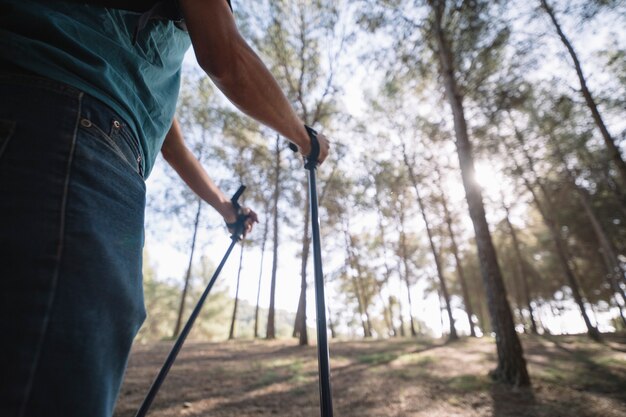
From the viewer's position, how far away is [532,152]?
14.6 m

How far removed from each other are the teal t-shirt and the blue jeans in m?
→ 0.06

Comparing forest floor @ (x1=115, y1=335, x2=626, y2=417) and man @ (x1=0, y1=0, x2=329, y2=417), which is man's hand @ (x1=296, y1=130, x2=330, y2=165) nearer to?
man @ (x1=0, y1=0, x2=329, y2=417)

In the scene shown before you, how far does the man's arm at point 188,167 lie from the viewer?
1.64m

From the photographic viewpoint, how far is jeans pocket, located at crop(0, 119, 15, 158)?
1.79ft

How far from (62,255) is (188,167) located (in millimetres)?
1245

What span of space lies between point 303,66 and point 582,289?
2503 cm

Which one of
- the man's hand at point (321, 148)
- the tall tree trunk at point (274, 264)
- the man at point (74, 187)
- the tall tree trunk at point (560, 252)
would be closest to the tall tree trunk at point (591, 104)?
the tall tree trunk at point (560, 252)

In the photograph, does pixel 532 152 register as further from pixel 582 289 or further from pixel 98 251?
pixel 98 251

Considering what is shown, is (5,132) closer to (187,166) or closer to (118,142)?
(118,142)

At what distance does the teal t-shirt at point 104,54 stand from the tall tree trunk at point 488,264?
6894mm

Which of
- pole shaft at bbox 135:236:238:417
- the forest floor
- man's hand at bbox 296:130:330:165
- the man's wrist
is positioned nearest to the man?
the man's wrist

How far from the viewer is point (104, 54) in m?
0.80

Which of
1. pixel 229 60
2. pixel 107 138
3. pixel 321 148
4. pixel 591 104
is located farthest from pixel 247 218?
pixel 591 104

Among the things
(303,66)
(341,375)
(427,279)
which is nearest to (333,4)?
(303,66)
